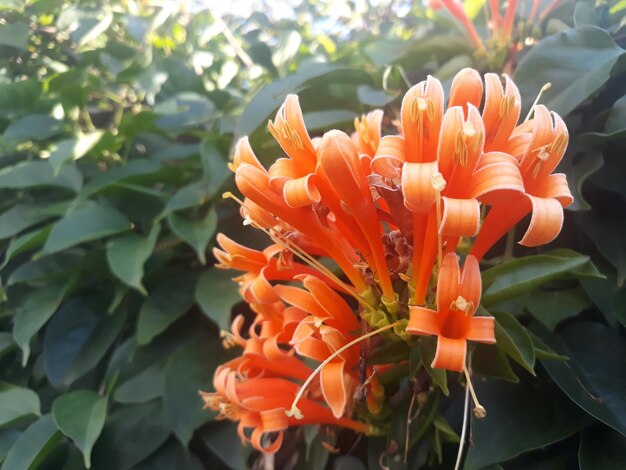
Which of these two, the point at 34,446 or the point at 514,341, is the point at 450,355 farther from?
the point at 34,446

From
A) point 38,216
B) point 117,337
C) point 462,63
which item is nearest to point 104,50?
point 38,216

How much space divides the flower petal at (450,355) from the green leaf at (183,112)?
0.85 m

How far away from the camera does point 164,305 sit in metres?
0.92

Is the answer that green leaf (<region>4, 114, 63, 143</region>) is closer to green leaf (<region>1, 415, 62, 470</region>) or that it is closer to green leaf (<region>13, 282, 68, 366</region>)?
green leaf (<region>13, 282, 68, 366</region>)

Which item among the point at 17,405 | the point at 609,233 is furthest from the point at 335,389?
the point at 17,405

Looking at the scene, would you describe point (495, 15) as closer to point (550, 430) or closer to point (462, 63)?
point (462, 63)

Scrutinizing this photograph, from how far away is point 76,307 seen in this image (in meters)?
1.03

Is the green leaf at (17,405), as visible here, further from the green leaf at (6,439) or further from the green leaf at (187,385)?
the green leaf at (187,385)

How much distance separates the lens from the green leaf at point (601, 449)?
0.57 metres

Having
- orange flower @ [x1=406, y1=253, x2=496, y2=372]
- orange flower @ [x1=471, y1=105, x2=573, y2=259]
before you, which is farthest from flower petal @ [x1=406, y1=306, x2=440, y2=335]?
orange flower @ [x1=471, y1=105, x2=573, y2=259]

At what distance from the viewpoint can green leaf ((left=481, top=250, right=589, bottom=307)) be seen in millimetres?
525

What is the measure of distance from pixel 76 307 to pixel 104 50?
2.22 feet

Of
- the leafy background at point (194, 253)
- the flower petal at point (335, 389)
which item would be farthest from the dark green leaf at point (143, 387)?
the flower petal at point (335, 389)

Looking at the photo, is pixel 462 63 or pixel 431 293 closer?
pixel 431 293
